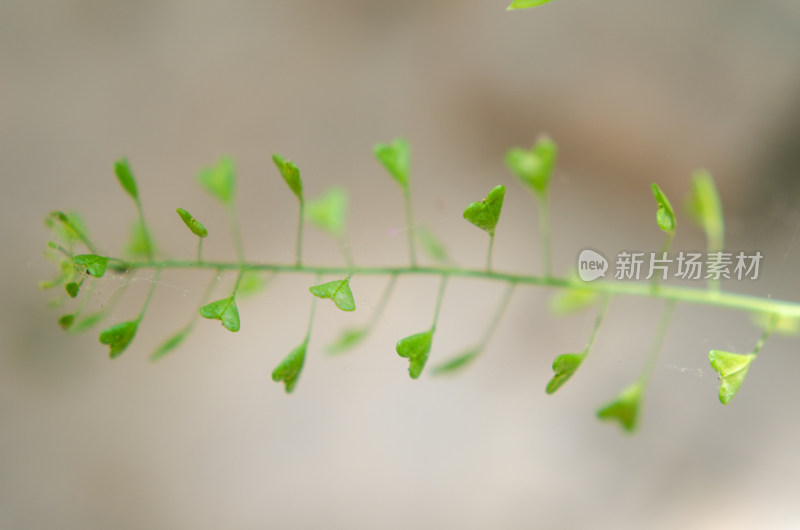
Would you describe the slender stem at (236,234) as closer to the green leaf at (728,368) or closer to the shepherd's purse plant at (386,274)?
the shepherd's purse plant at (386,274)

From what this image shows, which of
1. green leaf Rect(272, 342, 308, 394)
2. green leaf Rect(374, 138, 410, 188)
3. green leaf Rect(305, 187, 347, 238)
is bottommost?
green leaf Rect(272, 342, 308, 394)

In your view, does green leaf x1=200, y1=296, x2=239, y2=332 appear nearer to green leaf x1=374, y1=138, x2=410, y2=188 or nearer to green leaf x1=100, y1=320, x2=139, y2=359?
green leaf x1=100, y1=320, x2=139, y2=359

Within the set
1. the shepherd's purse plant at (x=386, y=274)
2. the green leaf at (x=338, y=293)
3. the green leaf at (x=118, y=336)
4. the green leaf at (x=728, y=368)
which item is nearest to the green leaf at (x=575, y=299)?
the shepherd's purse plant at (x=386, y=274)

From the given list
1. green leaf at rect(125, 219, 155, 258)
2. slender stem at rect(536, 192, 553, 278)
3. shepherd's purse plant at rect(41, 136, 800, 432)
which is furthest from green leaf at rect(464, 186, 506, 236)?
green leaf at rect(125, 219, 155, 258)

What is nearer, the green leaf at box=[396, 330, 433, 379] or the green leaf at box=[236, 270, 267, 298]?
the green leaf at box=[396, 330, 433, 379]

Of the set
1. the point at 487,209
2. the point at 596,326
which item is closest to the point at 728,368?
the point at 596,326

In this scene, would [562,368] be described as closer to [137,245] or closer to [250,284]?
[250,284]
